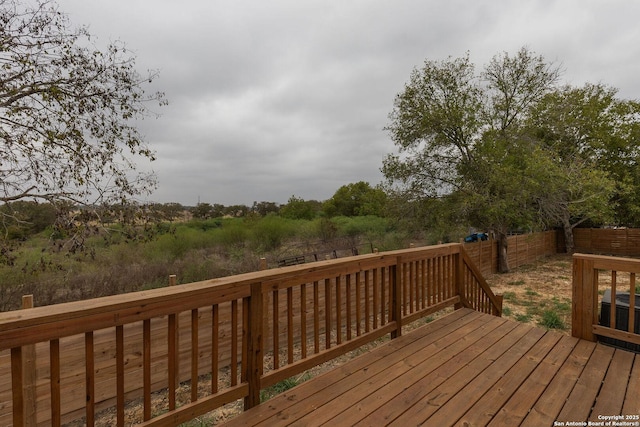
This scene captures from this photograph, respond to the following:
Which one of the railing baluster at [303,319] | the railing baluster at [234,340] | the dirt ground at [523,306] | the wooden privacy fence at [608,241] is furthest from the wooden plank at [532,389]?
the wooden privacy fence at [608,241]

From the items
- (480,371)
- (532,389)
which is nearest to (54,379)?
(480,371)

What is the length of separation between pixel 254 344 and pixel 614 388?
8.04ft

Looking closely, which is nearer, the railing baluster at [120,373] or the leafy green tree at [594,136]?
the railing baluster at [120,373]

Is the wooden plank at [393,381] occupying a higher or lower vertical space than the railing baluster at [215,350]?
lower

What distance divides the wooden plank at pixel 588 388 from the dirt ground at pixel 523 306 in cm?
290

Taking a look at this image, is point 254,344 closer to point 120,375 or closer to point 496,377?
point 120,375

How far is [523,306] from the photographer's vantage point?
6.79 metres

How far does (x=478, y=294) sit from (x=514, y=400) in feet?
8.01

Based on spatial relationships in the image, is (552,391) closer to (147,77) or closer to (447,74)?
(147,77)

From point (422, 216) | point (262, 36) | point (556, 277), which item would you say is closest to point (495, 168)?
point (422, 216)

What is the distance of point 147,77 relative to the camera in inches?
203

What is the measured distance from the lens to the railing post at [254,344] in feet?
6.04

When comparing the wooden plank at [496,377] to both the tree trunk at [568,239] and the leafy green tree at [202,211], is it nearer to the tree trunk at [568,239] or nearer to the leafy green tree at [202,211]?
the leafy green tree at [202,211]

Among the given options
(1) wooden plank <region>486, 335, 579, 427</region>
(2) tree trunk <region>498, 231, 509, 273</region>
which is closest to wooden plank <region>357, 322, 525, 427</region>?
(1) wooden plank <region>486, 335, 579, 427</region>
